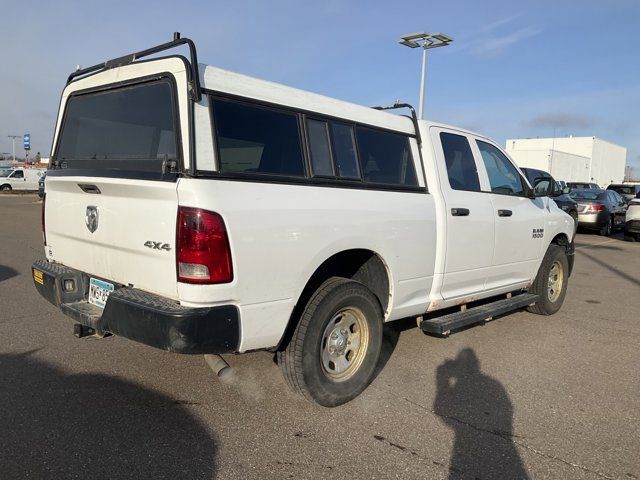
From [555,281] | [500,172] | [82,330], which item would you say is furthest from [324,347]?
[555,281]

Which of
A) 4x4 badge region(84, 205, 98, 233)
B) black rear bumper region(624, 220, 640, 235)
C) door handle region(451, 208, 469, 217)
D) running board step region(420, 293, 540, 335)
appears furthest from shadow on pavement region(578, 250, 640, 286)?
4x4 badge region(84, 205, 98, 233)

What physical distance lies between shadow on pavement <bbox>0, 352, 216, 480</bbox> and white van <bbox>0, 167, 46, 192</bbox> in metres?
37.8

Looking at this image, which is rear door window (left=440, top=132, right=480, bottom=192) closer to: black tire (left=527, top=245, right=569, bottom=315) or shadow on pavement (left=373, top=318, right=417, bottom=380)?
shadow on pavement (left=373, top=318, right=417, bottom=380)

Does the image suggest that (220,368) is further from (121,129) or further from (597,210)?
(597,210)

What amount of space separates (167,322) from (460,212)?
2744mm

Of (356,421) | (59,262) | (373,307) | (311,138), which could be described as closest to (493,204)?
(373,307)

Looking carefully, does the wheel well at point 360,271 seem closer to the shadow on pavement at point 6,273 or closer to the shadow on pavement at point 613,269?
the shadow on pavement at point 6,273

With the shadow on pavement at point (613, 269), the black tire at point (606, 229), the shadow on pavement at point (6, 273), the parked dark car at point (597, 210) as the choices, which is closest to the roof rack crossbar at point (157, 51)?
the shadow on pavement at point (6, 273)

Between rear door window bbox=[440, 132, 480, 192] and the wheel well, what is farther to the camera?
rear door window bbox=[440, 132, 480, 192]

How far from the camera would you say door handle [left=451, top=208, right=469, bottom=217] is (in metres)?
4.51

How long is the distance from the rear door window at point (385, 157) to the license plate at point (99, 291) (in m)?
1.95

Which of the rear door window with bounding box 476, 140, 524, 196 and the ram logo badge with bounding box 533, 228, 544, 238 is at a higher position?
the rear door window with bounding box 476, 140, 524, 196

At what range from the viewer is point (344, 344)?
3.82m

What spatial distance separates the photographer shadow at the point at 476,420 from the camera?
2.97 meters
